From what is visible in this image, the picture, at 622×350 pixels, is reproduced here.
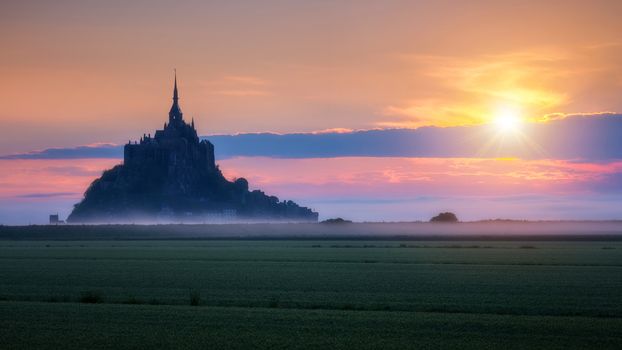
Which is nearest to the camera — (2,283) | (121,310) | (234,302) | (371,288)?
(121,310)

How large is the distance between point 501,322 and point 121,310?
13911 millimetres

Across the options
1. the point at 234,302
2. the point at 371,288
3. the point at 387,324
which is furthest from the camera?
the point at 371,288

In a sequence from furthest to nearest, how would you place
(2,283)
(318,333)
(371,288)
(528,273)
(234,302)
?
(528,273) → (2,283) → (371,288) → (234,302) → (318,333)

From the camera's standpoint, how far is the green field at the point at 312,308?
22.0 meters

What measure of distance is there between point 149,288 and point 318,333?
52.2 ft

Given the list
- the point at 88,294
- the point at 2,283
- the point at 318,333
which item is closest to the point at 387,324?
Answer: the point at 318,333

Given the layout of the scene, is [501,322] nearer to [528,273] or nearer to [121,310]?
[121,310]

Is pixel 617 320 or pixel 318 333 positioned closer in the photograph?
pixel 318 333

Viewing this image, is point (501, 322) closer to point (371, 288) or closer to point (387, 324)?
point (387, 324)

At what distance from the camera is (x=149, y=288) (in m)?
36.7

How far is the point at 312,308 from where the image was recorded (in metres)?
29.3

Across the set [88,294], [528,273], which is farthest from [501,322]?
[528,273]

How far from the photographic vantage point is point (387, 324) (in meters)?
24.6

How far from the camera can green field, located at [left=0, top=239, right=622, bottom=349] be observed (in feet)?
72.2
